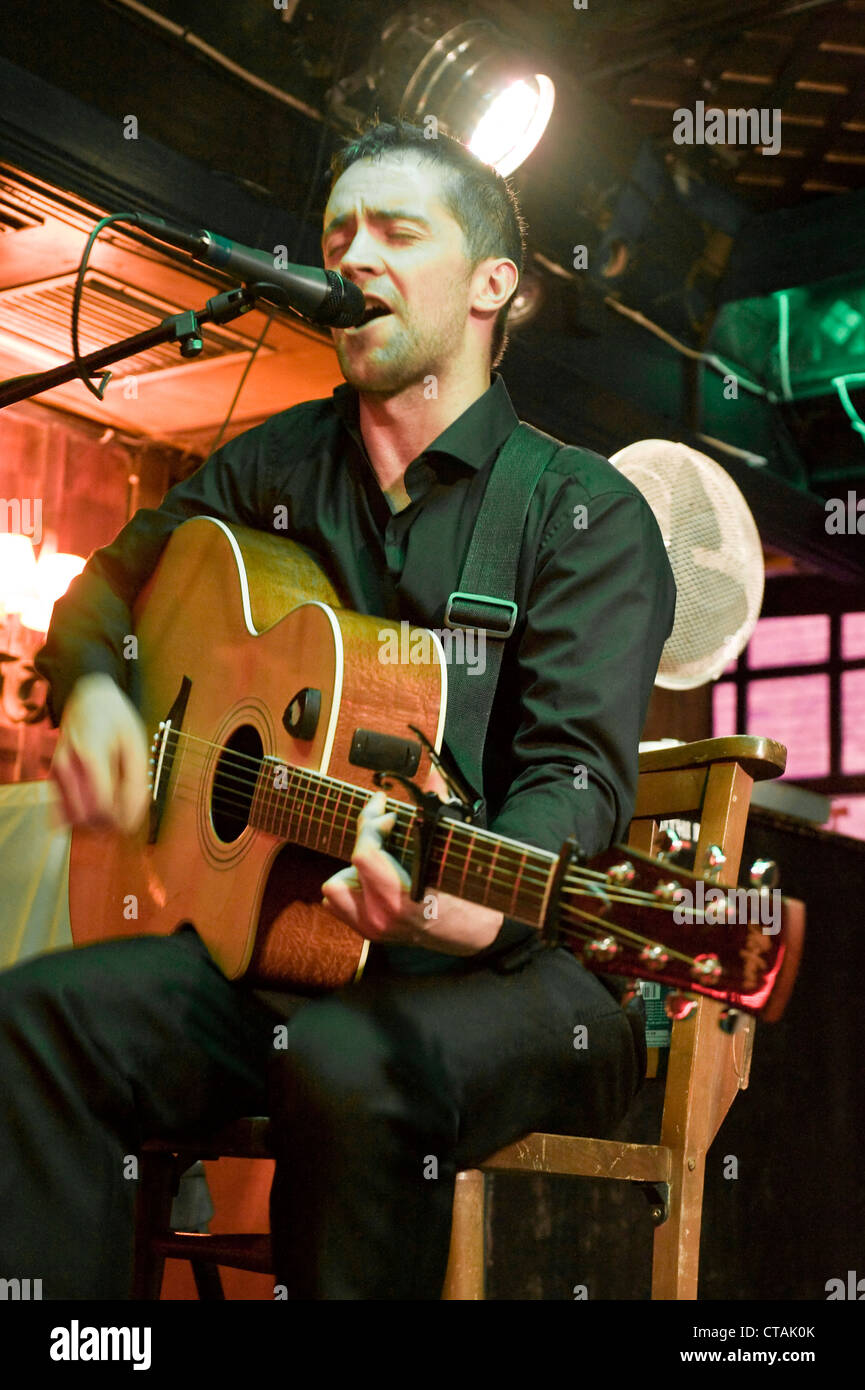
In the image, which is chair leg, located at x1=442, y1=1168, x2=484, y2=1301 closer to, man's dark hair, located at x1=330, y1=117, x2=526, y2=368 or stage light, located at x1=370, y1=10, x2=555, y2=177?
man's dark hair, located at x1=330, y1=117, x2=526, y2=368

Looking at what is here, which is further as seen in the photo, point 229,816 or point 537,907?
point 229,816

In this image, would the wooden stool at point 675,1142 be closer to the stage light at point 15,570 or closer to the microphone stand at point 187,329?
the microphone stand at point 187,329

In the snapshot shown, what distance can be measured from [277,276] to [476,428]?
1.41 feet

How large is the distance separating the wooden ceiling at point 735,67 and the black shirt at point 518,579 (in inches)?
103

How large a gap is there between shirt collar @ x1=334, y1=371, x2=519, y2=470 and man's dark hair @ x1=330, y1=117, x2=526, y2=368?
0.22 meters

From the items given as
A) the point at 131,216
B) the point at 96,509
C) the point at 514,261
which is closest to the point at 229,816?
the point at 131,216

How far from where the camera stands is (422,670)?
1.65m

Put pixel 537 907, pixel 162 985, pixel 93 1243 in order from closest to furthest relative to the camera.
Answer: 1. pixel 537 907
2. pixel 93 1243
3. pixel 162 985

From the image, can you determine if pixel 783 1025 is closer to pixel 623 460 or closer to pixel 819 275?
pixel 623 460

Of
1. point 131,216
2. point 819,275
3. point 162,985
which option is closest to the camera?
point 162,985

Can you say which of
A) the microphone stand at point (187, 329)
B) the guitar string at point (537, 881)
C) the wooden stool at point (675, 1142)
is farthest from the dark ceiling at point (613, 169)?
the guitar string at point (537, 881)

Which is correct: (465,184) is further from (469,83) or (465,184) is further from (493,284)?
(469,83)

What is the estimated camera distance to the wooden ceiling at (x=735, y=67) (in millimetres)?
4211
